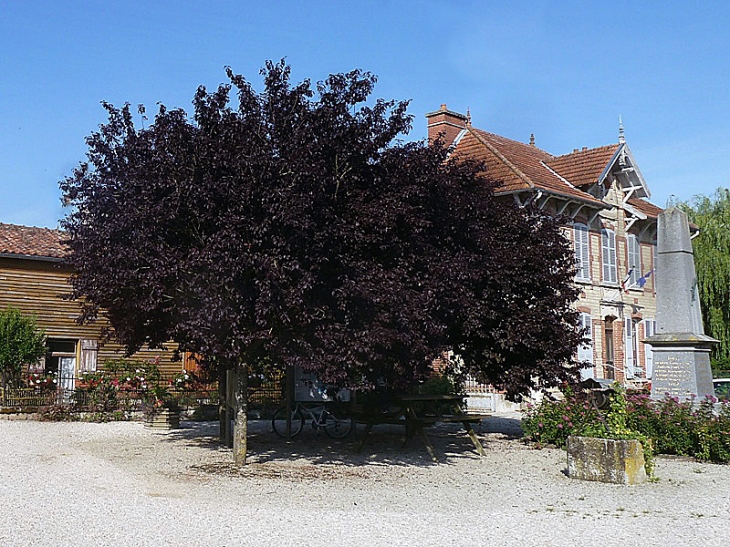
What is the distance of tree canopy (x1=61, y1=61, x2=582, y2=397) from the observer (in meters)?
9.73

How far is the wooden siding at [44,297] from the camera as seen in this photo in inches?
874

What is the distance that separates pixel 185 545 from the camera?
6617 millimetres

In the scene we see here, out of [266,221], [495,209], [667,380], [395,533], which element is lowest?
[395,533]

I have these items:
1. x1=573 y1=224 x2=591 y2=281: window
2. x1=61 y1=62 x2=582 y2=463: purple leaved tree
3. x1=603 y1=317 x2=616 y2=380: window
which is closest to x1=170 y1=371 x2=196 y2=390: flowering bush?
x1=61 y1=62 x2=582 y2=463: purple leaved tree

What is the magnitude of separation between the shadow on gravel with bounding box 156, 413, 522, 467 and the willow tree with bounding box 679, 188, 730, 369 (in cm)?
1750

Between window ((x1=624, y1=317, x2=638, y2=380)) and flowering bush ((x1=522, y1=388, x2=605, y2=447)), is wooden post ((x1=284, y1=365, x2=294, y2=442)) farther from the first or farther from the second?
window ((x1=624, y1=317, x2=638, y2=380))

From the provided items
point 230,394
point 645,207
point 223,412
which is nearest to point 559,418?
point 230,394

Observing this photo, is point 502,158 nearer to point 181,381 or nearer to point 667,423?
point 181,381

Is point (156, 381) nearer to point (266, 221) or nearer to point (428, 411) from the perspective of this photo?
point (428, 411)

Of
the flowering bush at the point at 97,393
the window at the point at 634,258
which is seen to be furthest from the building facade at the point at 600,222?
the flowering bush at the point at 97,393

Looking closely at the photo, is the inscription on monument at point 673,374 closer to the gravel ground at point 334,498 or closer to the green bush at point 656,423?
the green bush at point 656,423

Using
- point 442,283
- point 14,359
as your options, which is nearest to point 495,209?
point 442,283

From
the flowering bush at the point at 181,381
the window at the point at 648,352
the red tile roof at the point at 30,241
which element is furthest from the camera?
the window at the point at 648,352

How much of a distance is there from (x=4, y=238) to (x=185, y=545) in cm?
1909
